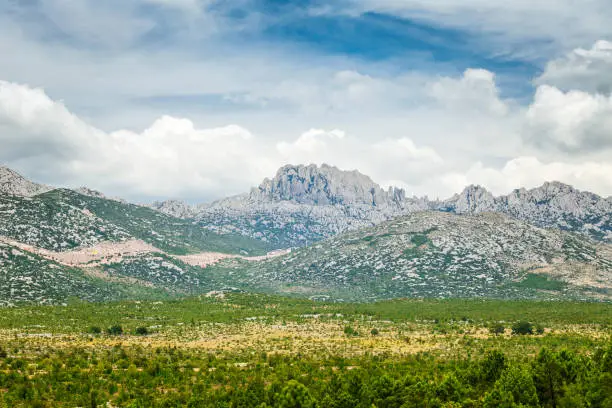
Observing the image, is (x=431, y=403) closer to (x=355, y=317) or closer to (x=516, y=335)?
(x=516, y=335)

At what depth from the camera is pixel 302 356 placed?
8162 centimetres

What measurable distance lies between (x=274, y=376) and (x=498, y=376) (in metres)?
25.3

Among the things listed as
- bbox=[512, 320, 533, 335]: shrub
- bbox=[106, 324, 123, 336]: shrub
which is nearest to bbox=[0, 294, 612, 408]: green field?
bbox=[106, 324, 123, 336]: shrub

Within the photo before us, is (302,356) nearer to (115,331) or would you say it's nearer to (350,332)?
(350,332)

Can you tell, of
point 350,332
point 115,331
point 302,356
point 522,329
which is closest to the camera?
point 302,356

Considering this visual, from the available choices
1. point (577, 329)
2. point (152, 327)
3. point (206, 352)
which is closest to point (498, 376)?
point (206, 352)

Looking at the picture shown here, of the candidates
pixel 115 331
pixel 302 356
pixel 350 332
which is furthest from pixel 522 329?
pixel 115 331

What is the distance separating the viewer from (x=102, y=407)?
49.6m

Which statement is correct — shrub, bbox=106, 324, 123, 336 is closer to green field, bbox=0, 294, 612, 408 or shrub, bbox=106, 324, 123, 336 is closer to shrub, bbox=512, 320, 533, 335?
green field, bbox=0, 294, 612, 408

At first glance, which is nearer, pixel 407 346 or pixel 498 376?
pixel 498 376

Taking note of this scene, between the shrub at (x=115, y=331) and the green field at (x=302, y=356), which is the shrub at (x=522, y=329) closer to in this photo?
the green field at (x=302, y=356)

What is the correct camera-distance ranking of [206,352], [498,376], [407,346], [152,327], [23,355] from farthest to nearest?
[152,327] → [407,346] → [206,352] → [23,355] → [498,376]

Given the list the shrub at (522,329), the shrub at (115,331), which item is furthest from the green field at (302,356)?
the shrub at (522,329)

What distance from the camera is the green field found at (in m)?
48.0
